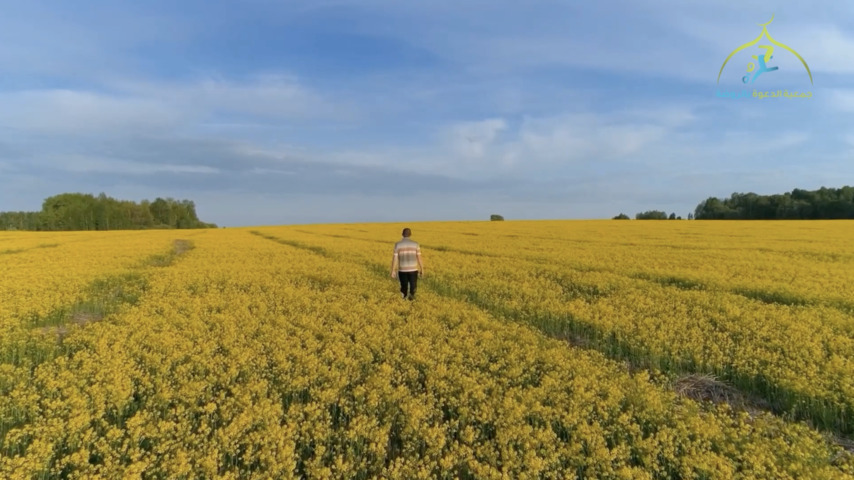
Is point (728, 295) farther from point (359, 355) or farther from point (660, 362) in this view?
point (359, 355)

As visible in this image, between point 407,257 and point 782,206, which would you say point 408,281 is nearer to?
point 407,257

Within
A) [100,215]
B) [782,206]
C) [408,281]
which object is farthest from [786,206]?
[100,215]

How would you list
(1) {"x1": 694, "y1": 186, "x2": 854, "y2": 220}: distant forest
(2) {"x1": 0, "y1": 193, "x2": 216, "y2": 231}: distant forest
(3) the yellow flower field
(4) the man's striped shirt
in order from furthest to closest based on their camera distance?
(2) {"x1": 0, "y1": 193, "x2": 216, "y2": 231}: distant forest
(1) {"x1": 694, "y1": 186, "x2": 854, "y2": 220}: distant forest
(4) the man's striped shirt
(3) the yellow flower field

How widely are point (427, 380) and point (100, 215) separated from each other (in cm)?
9981

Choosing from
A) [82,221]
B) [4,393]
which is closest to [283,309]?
[4,393]

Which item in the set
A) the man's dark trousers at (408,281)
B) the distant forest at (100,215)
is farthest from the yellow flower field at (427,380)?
the distant forest at (100,215)

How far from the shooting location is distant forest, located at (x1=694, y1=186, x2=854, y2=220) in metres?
55.8

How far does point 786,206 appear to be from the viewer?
6147cm

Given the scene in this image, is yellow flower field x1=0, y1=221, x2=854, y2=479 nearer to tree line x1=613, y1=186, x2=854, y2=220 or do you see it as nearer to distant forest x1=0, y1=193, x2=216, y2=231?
tree line x1=613, y1=186, x2=854, y2=220

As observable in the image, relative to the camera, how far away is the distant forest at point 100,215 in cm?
8119

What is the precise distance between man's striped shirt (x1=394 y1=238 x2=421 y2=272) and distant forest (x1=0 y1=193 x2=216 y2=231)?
3641 inches

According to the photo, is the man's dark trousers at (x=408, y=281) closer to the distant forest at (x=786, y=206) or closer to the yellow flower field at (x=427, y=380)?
the yellow flower field at (x=427, y=380)

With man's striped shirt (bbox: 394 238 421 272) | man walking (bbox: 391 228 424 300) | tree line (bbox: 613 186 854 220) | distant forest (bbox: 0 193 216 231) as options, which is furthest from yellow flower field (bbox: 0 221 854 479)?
distant forest (bbox: 0 193 216 231)

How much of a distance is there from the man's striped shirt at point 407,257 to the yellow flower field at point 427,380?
0.87 m
